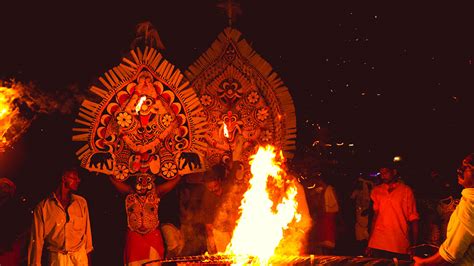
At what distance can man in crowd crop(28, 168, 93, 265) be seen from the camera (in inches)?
237

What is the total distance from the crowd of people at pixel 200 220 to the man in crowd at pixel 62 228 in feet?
0.03

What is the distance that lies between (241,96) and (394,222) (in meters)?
2.65

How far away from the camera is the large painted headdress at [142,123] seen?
682 centimetres

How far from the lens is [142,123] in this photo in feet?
23.0

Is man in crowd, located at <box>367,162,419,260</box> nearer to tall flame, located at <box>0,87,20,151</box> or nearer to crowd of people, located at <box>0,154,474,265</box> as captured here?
crowd of people, located at <box>0,154,474,265</box>

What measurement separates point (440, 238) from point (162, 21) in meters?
4.91

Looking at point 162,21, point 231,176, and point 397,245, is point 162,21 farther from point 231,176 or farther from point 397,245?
point 397,245

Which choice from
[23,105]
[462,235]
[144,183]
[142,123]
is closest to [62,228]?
[144,183]

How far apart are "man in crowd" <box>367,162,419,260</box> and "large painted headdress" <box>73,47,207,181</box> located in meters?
2.35

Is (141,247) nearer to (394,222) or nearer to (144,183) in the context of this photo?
(144,183)

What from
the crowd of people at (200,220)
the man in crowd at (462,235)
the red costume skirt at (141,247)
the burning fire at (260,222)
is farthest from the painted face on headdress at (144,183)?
the man in crowd at (462,235)

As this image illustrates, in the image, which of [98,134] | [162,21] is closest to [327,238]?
Answer: [98,134]

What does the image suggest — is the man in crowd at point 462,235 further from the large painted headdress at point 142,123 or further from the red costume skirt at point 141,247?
the large painted headdress at point 142,123

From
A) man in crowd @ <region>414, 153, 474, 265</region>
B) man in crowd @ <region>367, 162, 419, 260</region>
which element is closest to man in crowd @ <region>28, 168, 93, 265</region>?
man in crowd @ <region>367, 162, 419, 260</region>
